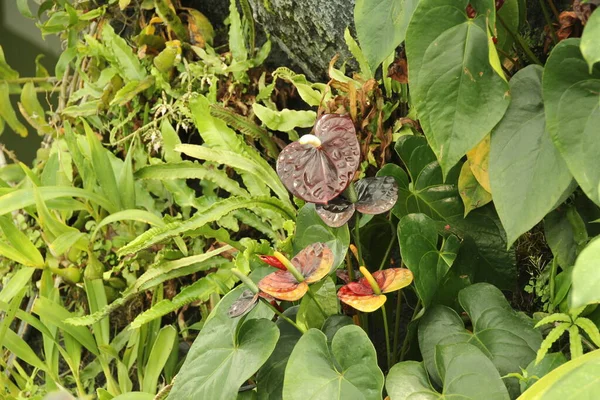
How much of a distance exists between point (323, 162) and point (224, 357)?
31cm

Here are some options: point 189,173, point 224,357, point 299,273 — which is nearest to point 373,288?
point 299,273

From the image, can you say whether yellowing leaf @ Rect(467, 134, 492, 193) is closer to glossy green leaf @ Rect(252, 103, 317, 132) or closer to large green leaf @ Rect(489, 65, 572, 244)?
large green leaf @ Rect(489, 65, 572, 244)

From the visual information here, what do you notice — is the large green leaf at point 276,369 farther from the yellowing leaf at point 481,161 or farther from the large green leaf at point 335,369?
the yellowing leaf at point 481,161

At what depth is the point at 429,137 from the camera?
872 mm

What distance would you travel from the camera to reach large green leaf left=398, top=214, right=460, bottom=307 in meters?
0.95

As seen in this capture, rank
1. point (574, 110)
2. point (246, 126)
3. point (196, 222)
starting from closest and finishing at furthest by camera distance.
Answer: point (574, 110)
point (196, 222)
point (246, 126)

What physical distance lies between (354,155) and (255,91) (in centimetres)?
69

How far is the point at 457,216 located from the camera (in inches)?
42.3

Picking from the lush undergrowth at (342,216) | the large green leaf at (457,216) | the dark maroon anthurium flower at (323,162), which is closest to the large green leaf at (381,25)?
the lush undergrowth at (342,216)

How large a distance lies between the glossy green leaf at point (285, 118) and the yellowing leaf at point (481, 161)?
448 millimetres

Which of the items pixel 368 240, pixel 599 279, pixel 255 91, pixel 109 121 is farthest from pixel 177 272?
pixel 599 279

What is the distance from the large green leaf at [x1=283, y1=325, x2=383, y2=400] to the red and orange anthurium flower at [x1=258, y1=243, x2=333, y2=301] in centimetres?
7

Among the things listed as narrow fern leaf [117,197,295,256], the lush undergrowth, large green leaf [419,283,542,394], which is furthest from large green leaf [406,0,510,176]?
narrow fern leaf [117,197,295,256]

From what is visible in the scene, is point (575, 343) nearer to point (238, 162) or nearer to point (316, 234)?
point (316, 234)
